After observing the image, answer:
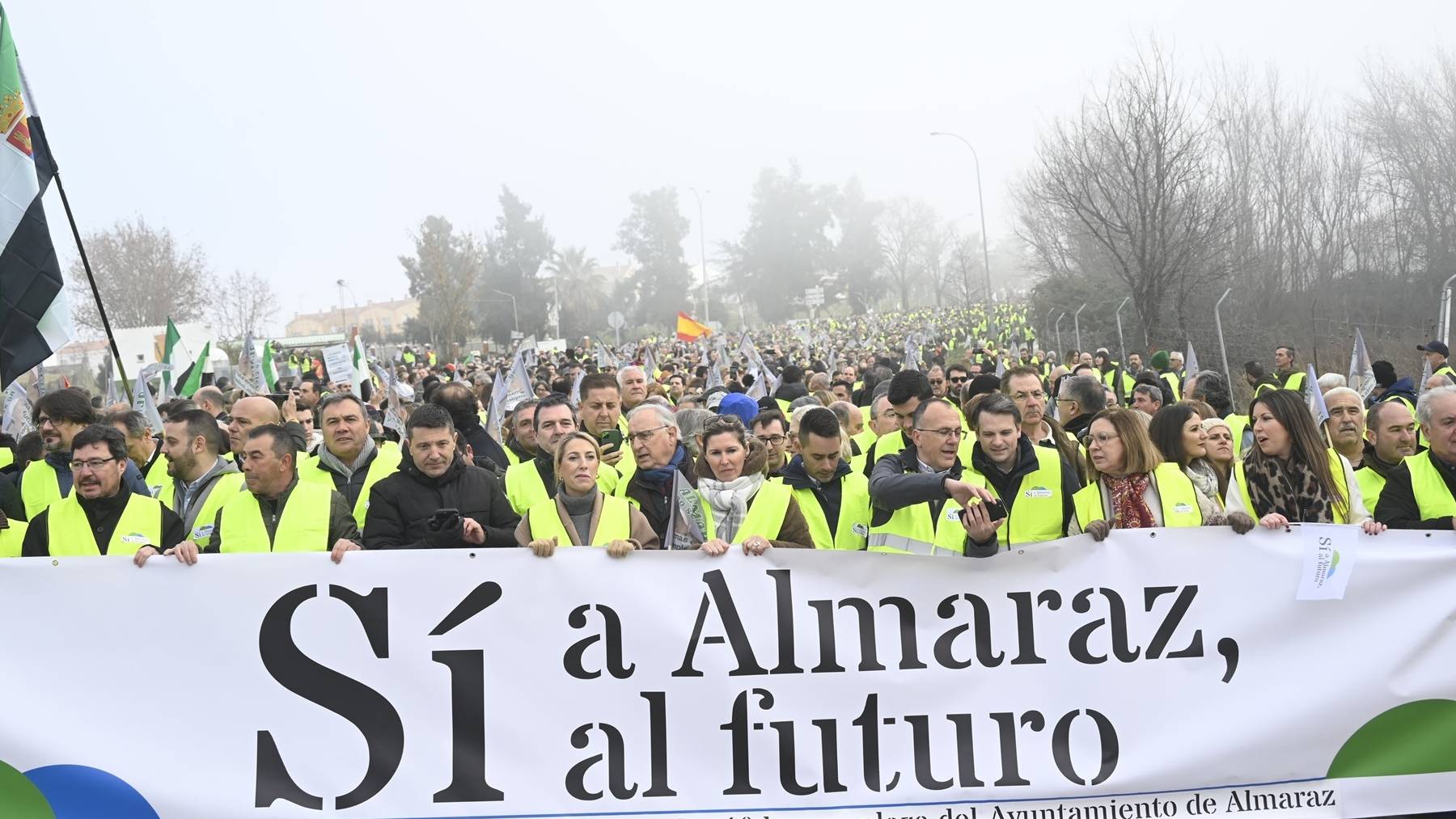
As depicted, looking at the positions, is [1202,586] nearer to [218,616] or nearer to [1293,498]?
[1293,498]

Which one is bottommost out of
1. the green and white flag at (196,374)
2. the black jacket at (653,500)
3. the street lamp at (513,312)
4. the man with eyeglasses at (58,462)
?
the black jacket at (653,500)

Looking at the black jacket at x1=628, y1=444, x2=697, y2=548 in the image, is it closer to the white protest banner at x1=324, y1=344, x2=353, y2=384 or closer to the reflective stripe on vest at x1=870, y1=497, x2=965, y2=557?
the reflective stripe on vest at x1=870, y1=497, x2=965, y2=557

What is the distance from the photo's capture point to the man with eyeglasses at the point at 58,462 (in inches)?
279

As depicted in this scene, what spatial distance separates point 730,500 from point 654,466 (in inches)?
24.7

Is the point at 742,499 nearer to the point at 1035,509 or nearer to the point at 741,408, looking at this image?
the point at 1035,509

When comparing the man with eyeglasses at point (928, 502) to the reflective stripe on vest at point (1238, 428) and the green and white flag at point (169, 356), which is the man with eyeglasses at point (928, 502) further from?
the green and white flag at point (169, 356)

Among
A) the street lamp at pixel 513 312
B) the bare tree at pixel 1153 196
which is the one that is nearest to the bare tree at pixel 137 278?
the street lamp at pixel 513 312

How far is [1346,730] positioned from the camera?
4992mm

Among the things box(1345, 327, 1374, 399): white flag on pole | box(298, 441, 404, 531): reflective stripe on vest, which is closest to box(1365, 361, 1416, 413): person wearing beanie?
box(1345, 327, 1374, 399): white flag on pole

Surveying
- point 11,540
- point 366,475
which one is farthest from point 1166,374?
point 11,540

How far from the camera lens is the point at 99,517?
564cm

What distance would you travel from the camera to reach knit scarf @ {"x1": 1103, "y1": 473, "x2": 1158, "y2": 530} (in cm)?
533

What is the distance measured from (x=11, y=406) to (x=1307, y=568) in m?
12.0

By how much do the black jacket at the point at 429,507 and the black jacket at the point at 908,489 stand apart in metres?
1.60
